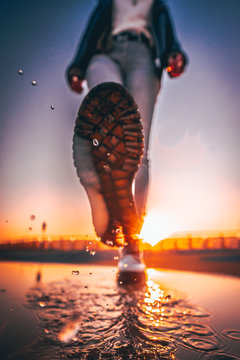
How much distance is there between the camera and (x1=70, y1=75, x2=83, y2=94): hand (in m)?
2.01

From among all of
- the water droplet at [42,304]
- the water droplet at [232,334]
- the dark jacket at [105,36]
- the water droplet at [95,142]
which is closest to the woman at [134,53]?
the dark jacket at [105,36]

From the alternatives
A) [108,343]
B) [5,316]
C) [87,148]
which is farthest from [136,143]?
[5,316]

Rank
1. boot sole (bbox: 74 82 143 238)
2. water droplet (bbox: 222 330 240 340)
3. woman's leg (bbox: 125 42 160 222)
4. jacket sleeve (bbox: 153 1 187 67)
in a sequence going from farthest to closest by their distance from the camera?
1. jacket sleeve (bbox: 153 1 187 67)
2. woman's leg (bbox: 125 42 160 222)
3. boot sole (bbox: 74 82 143 238)
4. water droplet (bbox: 222 330 240 340)

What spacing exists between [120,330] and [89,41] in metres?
2.17

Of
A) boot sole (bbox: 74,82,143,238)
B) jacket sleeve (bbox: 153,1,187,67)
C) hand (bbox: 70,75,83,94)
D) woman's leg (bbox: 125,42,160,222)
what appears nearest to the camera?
boot sole (bbox: 74,82,143,238)

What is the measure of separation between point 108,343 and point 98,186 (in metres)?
0.92

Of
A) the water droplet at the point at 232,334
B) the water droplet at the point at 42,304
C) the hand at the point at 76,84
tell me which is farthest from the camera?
the hand at the point at 76,84

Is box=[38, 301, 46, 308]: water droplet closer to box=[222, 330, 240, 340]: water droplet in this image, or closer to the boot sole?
the boot sole

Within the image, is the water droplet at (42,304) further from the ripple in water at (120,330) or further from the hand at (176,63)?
the hand at (176,63)

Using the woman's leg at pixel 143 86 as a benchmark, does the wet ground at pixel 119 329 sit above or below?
below

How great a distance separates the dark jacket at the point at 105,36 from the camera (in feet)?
6.45

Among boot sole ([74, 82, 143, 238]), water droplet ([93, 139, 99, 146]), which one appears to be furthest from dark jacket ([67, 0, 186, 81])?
water droplet ([93, 139, 99, 146])

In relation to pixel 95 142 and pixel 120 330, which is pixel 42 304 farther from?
pixel 95 142

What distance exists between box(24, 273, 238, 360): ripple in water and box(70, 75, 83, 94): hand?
5.99 feet
